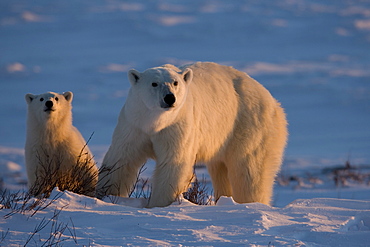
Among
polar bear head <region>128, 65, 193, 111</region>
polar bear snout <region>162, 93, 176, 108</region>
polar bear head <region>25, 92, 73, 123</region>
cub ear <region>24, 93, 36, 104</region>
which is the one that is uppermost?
cub ear <region>24, 93, 36, 104</region>

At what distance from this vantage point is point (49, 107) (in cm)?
675

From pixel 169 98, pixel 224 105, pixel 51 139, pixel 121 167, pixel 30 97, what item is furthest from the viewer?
pixel 30 97

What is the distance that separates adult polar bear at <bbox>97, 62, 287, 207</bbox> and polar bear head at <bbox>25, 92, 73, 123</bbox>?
1206mm

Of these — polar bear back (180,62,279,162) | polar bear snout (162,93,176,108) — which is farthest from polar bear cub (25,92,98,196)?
polar bear snout (162,93,176,108)

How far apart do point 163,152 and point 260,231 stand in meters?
1.61

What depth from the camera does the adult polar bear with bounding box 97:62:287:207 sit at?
534 centimetres

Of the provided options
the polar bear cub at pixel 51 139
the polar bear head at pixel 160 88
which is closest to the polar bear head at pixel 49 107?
the polar bear cub at pixel 51 139

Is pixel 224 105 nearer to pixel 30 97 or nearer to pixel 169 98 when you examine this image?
pixel 169 98

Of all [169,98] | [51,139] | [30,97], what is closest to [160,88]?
[169,98]

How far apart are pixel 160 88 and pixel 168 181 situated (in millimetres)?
917

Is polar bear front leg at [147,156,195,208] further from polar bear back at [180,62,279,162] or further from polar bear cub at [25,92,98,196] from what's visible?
polar bear cub at [25,92,98,196]

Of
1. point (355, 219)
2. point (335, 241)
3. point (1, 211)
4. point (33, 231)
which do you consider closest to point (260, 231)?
point (335, 241)

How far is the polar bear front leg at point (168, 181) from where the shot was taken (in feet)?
18.1

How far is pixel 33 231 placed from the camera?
3865 millimetres
